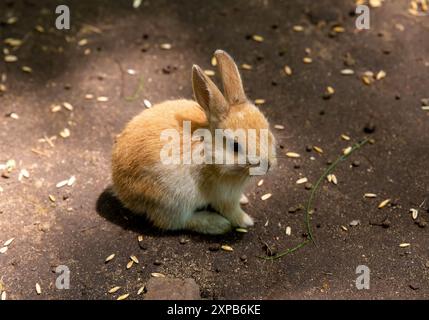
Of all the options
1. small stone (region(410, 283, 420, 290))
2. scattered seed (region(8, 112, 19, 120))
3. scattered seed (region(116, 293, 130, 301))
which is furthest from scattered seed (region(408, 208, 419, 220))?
scattered seed (region(8, 112, 19, 120))

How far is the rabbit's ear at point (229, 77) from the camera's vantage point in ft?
16.7

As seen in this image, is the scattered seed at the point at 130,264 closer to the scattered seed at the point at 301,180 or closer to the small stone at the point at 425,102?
the scattered seed at the point at 301,180

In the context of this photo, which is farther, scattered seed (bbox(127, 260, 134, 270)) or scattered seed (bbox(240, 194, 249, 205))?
scattered seed (bbox(240, 194, 249, 205))

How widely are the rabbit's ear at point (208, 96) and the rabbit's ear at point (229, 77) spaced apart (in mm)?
160

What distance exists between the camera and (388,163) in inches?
242

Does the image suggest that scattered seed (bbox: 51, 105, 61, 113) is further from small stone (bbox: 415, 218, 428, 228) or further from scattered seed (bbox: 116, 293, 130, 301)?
small stone (bbox: 415, 218, 428, 228)

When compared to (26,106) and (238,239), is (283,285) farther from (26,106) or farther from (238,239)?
(26,106)

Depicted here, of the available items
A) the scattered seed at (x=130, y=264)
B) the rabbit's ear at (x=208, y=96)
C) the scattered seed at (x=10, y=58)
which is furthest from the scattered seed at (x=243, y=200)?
the scattered seed at (x=10, y=58)

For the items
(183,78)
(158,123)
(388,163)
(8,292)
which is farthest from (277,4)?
(8,292)

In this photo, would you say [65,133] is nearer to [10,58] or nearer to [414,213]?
[10,58]

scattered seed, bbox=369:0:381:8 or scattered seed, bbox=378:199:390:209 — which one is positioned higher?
scattered seed, bbox=369:0:381:8

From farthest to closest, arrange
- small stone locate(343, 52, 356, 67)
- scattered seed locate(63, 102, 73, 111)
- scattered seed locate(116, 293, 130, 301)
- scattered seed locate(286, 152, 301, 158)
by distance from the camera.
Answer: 1. small stone locate(343, 52, 356, 67)
2. scattered seed locate(63, 102, 73, 111)
3. scattered seed locate(286, 152, 301, 158)
4. scattered seed locate(116, 293, 130, 301)

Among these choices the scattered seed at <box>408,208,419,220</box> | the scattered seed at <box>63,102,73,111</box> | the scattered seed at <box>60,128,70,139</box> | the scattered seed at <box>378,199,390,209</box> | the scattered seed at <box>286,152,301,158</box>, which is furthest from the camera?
the scattered seed at <box>63,102,73,111</box>

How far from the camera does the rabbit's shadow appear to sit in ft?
18.0
